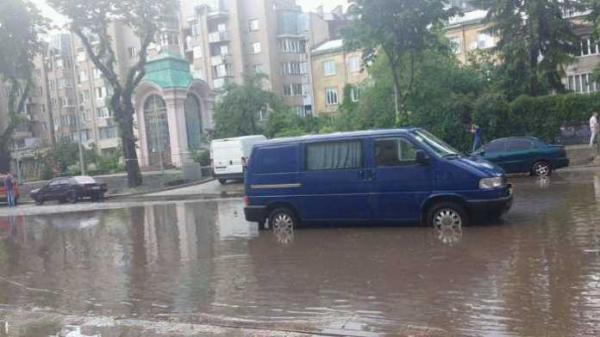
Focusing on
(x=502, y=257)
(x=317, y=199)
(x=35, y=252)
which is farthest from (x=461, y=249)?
(x=35, y=252)

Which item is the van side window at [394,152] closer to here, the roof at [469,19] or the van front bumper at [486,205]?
the van front bumper at [486,205]

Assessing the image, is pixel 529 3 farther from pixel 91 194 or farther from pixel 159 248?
pixel 159 248

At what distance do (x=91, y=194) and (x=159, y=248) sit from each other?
21.1 meters

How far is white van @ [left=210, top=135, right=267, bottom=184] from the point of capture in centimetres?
3247

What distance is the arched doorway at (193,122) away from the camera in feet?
157

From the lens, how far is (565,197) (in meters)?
15.1

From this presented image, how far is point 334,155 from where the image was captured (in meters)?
12.1

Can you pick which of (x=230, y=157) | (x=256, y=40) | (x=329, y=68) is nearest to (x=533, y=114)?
(x=230, y=157)

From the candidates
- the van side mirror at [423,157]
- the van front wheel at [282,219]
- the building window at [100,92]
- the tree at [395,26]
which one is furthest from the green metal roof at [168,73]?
the building window at [100,92]

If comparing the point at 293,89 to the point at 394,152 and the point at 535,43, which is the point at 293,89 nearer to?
the point at 535,43

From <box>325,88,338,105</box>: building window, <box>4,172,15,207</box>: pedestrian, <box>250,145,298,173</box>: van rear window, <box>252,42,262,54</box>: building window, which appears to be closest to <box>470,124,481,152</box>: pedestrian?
<box>250,145,298,173</box>: van rear window

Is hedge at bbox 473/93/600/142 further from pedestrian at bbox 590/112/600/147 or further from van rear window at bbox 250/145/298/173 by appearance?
van rear window at bbox 250/145/298/173

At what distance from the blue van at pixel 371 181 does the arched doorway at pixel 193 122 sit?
35096mm

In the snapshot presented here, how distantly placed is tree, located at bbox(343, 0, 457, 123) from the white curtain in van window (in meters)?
15.6
